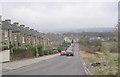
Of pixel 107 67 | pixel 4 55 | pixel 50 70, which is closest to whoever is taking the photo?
pixel 107 67

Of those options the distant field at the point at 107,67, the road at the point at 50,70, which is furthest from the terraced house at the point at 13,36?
the distant field at the point at 107,67

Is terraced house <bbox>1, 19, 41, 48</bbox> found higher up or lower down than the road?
higher up

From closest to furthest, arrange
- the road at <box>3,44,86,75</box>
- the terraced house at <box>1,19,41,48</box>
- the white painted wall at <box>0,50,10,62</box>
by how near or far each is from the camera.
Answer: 1. the road at <box>3,44,86,75</box>
2. the white painted wall at <box>0,50,10,62</box>
3. the terraced house at <box>1,19,41,48</box>

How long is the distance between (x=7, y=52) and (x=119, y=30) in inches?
1208

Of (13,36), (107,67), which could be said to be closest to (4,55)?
(107,67)

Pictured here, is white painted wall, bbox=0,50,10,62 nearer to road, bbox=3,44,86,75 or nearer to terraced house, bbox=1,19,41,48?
terraced house, bbox=1,19,41,48

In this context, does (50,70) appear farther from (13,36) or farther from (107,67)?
(13,36)

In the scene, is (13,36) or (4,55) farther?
(13,36)

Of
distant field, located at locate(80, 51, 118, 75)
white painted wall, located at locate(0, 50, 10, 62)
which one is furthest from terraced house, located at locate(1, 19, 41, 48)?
distant field, located at locate(80, 51, 118, 75)

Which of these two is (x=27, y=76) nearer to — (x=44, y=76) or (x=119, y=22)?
(x=44, y=76)

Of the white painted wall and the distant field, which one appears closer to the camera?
the distant field

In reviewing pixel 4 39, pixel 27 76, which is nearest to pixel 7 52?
pixel 4 39

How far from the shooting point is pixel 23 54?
1895 inches

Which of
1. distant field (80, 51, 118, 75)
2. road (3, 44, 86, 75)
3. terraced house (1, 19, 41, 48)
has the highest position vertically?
terraced house (1, 19, 41, 48)
